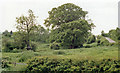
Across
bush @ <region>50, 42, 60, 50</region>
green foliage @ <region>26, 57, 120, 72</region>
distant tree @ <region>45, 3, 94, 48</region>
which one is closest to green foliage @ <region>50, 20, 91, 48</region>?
distant tree @ <region>45, 3, 94, 48</region>

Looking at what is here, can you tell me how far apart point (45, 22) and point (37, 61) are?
68.0ft

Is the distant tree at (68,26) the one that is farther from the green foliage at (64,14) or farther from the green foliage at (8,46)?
the green foliage at (8,46)

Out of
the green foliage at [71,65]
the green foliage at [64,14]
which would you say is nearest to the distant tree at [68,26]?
the green foliage at [64,14]

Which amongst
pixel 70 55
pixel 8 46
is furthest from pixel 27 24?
pixel 70 55

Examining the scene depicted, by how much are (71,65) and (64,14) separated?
786 inches

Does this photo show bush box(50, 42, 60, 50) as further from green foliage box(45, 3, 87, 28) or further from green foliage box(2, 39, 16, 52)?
green foliage box(2, 39, 16, 52)

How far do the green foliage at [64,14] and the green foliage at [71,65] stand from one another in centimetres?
1865

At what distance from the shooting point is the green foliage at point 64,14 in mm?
28328

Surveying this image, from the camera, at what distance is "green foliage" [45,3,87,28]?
28.3m

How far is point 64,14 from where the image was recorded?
93.4 ft

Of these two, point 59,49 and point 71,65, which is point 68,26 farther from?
point 71,65

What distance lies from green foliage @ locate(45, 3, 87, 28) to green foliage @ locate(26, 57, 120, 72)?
61.2ft

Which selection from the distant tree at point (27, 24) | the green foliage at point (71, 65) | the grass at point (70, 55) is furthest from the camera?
the distant tree at point (27, 24)

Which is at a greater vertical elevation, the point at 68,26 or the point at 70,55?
the point at 68,26
